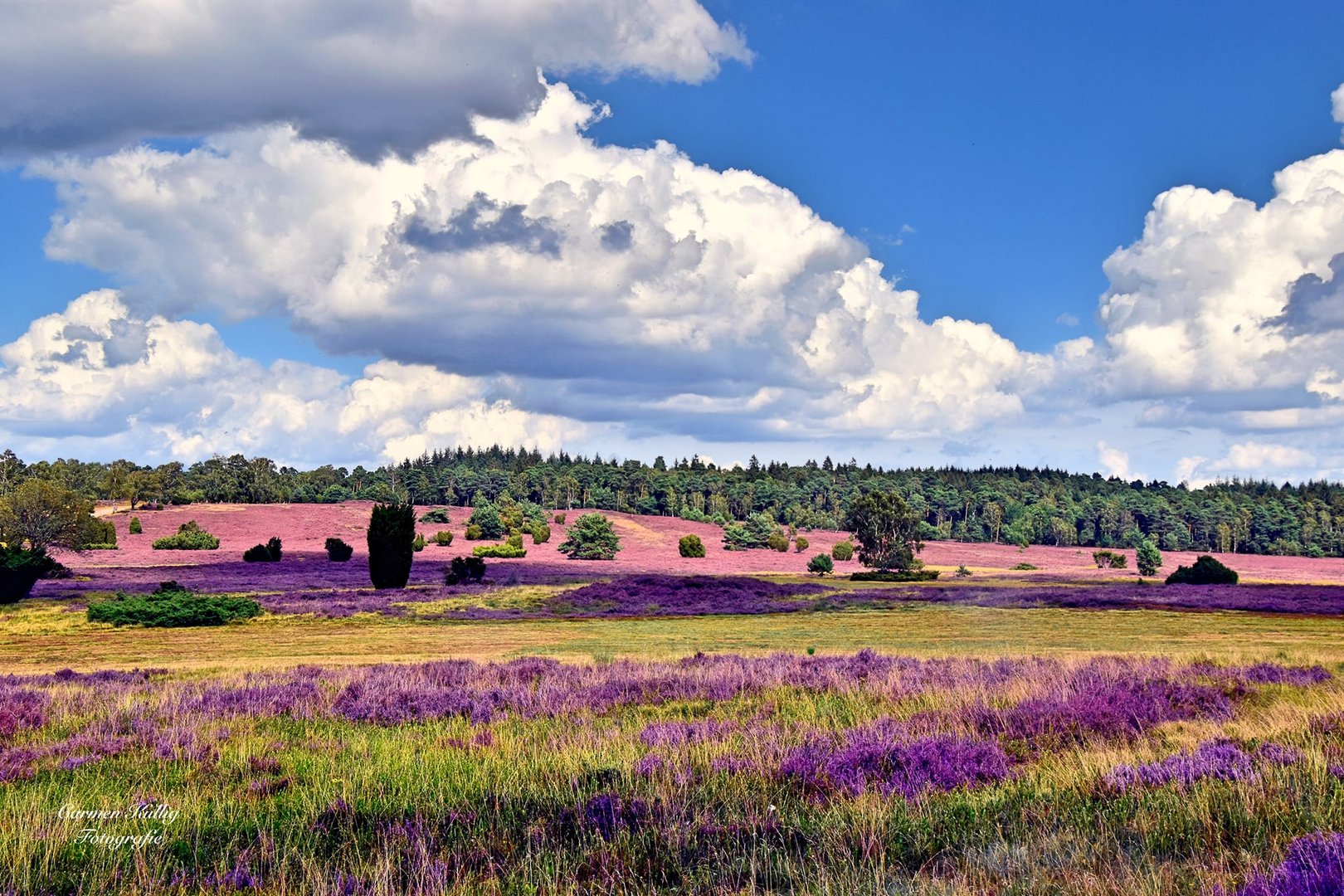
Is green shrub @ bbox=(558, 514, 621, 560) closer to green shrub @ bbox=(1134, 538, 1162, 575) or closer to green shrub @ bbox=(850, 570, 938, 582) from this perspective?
green shrub @ bbox=(850, 570, 938, 582)

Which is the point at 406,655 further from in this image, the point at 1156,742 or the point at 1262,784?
the point at 1262,784

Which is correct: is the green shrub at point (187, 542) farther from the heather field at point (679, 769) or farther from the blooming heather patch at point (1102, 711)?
the blooming heather patch at point (1102, 711)

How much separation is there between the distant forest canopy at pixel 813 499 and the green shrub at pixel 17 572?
322 ft

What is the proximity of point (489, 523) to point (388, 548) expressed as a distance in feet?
167

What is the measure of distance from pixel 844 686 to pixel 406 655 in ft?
49.4

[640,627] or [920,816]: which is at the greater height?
[920,816]

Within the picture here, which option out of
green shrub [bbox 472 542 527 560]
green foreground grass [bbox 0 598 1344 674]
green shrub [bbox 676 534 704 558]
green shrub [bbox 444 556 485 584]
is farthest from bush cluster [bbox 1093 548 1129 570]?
green shrub [bbox 444 556 485 584]

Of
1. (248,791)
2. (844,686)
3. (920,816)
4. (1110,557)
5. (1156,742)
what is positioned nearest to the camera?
(920,816)

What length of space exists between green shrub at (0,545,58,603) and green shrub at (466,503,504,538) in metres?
58.9

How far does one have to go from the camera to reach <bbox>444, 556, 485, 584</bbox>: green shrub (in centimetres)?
5825

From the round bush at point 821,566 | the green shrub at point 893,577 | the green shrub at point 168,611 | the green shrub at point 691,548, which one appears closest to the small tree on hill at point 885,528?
the green shrub at point 893,577

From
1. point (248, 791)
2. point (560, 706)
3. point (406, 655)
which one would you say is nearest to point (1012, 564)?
point (406, 655)

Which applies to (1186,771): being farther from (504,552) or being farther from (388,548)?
(504,552)

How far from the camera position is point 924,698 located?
1420cm
